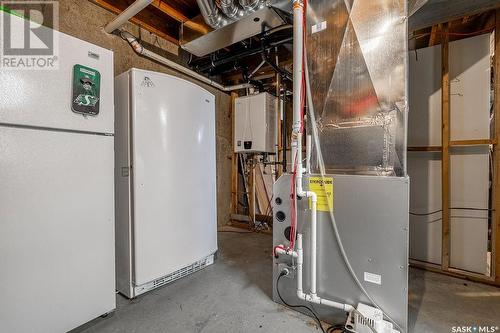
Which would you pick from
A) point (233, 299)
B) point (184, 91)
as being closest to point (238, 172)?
point (184, 91)

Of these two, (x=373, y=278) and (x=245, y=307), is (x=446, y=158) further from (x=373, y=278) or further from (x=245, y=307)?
(x=245, y=307)

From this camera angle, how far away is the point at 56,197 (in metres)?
1.27

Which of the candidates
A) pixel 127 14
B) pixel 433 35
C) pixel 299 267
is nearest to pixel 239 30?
pixel 127 14

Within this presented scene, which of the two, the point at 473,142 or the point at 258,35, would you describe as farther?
the point at 258,35

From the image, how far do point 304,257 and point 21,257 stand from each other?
5.32 ft

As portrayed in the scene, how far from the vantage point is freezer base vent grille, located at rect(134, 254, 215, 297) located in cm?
177

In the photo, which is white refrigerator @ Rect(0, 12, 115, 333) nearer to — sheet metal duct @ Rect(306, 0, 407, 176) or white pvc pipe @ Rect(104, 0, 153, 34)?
white pvc pipe @ Rect(104, 0, 153, 34)

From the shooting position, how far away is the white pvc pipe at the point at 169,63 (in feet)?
7.70

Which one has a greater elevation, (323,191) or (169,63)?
(169,63)

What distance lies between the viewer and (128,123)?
1.71m

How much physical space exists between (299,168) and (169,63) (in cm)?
224

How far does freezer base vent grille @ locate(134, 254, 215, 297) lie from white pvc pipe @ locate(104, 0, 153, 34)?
226cm

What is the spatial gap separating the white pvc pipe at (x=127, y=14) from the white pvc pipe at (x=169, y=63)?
0.58ft

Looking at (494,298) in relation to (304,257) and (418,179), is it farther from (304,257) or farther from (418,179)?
(304,257)
